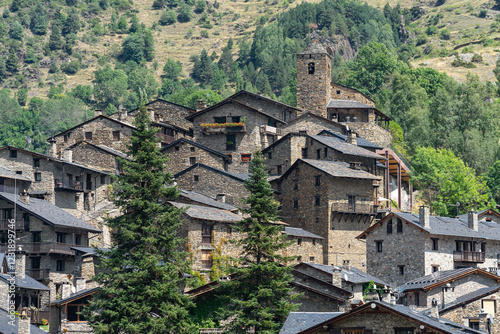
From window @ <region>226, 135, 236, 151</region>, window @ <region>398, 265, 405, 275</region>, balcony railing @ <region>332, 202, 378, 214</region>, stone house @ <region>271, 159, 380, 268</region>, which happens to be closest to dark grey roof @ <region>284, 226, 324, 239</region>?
stone house @ <region>271, 159, 380, 268</region>

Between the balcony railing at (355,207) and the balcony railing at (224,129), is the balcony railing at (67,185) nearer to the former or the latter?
the balcony railing at (224,129)

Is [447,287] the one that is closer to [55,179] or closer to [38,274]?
[38,274]

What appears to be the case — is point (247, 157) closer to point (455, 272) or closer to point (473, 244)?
point (473, 244)

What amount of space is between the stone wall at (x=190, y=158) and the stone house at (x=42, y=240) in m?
19.5

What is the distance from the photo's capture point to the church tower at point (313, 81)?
10725cm

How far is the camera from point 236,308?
57.9 metres

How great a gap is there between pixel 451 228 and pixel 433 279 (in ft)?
37.5

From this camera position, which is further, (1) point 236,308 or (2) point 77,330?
(2) point 77,330

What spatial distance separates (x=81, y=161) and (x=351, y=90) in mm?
35806

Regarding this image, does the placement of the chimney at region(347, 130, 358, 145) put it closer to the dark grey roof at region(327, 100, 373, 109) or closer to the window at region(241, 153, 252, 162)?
the window at region(241, 153, 252, 162)

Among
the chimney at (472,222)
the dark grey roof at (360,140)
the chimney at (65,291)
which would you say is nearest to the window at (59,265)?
the chimney at (65,291)

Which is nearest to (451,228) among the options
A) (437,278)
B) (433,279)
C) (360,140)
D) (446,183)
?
(433,279)

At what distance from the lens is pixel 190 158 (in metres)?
93.9

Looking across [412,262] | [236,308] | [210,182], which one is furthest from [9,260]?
[412,262]
